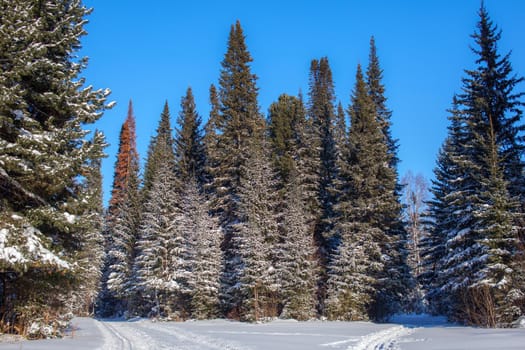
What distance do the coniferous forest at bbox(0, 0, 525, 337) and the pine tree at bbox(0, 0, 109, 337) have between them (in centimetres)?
6

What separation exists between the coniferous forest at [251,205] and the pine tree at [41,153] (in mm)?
62

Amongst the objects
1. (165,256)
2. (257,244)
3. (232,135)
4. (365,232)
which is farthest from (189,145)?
(365,232)

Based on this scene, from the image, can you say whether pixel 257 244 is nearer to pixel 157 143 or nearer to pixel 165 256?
pixel 165 256

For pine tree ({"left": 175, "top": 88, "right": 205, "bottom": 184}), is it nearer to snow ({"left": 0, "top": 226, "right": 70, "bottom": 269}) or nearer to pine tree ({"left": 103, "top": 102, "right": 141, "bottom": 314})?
pine tree ({"left": 103, "top": 102, "right": 141, "bottom": 314})

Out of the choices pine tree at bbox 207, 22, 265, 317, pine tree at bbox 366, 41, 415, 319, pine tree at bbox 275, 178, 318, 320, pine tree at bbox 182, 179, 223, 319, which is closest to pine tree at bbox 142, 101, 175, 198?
pine tree at bbox 207, 22, 265, 317

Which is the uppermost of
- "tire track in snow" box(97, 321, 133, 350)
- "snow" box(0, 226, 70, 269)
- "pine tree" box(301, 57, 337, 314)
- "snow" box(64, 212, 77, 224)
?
"pine tree" box(301, 57, 337, 314)

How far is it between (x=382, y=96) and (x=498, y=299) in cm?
2284

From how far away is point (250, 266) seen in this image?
30078mm

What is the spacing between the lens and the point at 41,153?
14.2m

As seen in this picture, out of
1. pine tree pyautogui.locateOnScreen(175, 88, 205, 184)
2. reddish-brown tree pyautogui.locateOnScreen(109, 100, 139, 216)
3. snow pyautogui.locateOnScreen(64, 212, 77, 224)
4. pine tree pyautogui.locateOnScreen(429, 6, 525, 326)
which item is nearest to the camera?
snow pyautogui.locateOnScreen(64, 212, 77, 224)

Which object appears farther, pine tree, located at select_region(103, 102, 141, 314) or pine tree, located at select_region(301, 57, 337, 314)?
pine tree, located at select_region(103, 102, 141, 314)

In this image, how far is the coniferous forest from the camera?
14797 mm

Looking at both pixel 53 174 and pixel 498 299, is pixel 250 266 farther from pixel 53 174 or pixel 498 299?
pixel 53 174

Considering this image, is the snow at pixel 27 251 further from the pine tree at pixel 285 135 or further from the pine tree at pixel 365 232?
the pine tree at pixel 285 135
